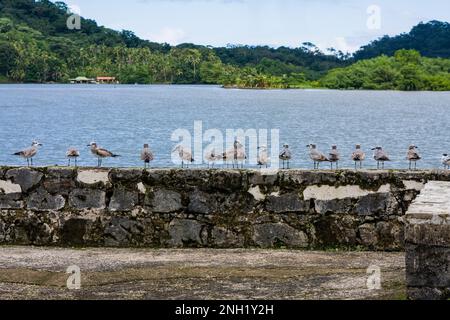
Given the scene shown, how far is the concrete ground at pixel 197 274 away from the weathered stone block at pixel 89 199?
0.57m

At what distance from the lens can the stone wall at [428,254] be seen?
6.98m

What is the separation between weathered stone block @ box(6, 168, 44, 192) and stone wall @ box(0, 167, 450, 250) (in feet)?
0.04

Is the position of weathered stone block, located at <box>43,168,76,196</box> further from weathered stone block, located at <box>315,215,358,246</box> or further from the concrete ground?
weathered stone block, located at <box>315,215,358,246</box>

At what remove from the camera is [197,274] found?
8.52 meters

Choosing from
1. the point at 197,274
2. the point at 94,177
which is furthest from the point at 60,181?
the point at 197,274

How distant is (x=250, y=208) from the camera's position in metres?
10.2

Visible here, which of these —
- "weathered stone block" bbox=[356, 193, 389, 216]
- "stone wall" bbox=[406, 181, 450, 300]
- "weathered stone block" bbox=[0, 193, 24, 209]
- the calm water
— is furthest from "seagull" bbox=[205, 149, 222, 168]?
the calm water

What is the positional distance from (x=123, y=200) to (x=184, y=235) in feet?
2.56

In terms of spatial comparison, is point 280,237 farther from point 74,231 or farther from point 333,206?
point 74,231

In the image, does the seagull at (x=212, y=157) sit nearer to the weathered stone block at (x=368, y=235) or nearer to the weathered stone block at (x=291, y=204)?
the weathered stone block at (x=291, y=204)

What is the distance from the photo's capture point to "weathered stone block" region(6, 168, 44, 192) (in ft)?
34.4
